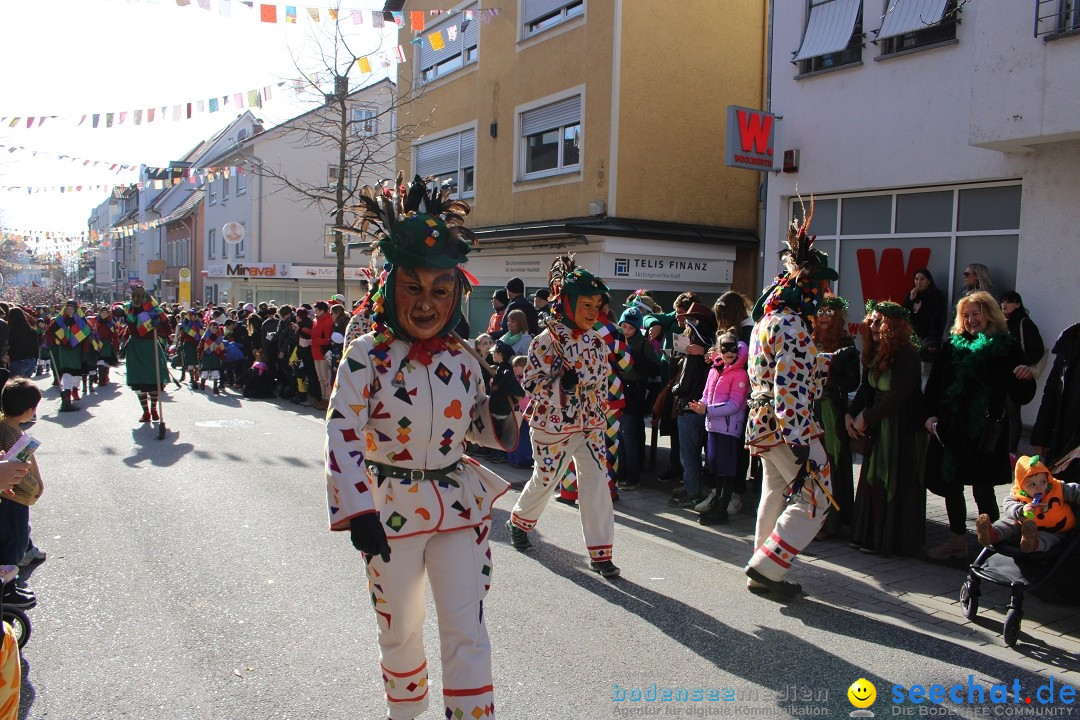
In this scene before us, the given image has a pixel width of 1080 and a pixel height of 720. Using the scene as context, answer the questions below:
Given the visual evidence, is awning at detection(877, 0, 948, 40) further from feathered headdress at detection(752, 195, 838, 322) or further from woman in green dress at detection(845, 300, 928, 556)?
feathered headdress at detection(752, 195, 838, 322)

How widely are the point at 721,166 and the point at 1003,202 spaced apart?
267 inches

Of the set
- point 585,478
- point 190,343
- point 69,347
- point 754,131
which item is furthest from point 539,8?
point 585,478

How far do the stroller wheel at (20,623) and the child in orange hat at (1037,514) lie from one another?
16.5 ft

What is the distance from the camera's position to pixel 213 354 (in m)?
17.3

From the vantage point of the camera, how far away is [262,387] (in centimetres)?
1689

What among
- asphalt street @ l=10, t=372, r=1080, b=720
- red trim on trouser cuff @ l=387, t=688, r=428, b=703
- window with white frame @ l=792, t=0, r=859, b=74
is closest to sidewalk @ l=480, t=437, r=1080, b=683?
asphalt street @ l=10, t=372, r=1080, b=720

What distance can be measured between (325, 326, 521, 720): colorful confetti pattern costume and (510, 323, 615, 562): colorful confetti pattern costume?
7.87ft

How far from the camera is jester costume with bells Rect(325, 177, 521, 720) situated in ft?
9.73

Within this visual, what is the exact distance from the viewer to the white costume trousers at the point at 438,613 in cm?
298

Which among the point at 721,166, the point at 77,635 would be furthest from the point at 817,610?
the point at 721,166

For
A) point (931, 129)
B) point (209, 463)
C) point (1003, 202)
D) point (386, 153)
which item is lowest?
point (209, 463)

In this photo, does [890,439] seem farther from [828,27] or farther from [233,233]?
[233,233]

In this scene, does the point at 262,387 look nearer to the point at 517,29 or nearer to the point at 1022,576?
the point at 517,29

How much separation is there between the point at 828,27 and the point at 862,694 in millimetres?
10676
